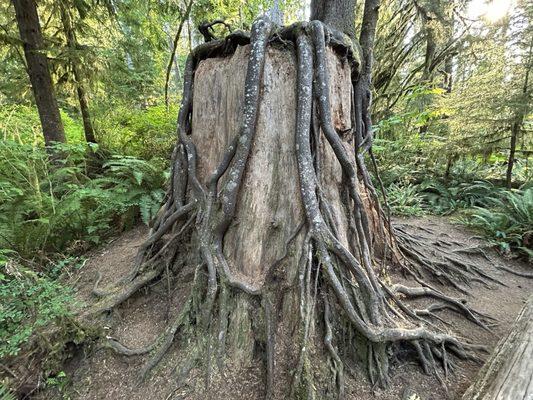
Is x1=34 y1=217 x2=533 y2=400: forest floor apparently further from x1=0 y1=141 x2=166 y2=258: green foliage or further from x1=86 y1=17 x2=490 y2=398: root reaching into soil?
x1=0 y1=141 x2=166 y2=258: green foliage

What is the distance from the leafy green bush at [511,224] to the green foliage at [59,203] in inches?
244

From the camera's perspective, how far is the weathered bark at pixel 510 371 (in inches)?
73.2

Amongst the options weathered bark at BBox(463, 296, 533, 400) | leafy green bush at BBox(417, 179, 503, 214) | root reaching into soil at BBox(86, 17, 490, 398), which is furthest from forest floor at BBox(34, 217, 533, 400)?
leafy green bush at BBox(417, 179, 503, 214)

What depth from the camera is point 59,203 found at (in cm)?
408

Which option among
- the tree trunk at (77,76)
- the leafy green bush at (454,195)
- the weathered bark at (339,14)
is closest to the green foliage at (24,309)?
the weathered bark at (339,14)

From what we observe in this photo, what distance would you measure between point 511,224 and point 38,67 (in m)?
9.27

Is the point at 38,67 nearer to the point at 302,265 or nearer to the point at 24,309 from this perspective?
the point at 24,309

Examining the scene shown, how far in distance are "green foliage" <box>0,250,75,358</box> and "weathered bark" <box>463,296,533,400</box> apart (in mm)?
3445

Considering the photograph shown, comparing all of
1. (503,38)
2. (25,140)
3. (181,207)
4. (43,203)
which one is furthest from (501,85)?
(25,140)

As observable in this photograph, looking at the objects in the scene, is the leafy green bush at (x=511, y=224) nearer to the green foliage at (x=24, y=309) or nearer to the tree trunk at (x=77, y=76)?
the green foliage at (x=24, y=309)

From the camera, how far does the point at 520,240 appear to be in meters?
5.20

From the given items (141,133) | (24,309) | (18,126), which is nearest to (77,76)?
(141,133)

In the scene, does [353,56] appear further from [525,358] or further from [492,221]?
[492,221]

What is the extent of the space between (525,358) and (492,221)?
4577 mm
